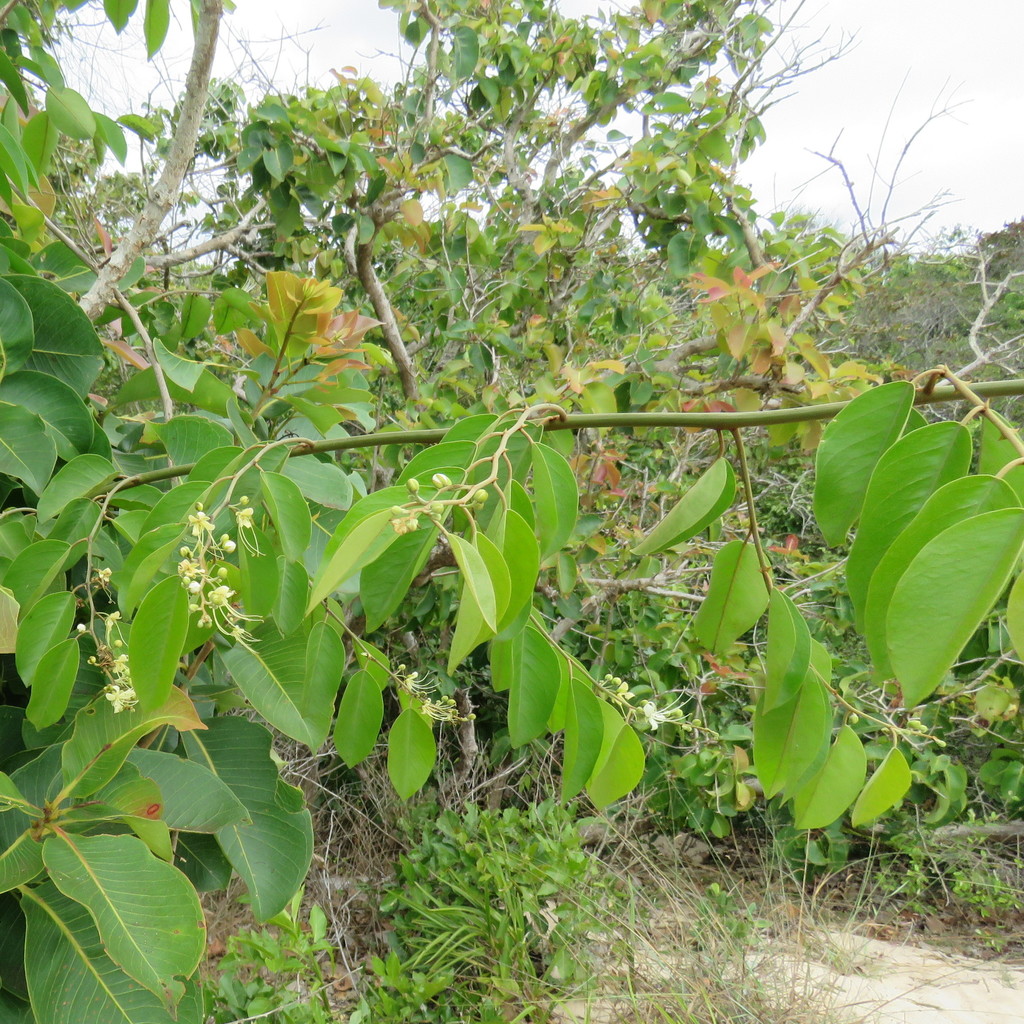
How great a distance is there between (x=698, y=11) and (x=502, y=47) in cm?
78

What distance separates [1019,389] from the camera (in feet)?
1.23

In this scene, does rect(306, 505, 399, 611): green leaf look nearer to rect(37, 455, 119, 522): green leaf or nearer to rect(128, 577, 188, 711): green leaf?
rect(128, 577, 188, 711): green leaf

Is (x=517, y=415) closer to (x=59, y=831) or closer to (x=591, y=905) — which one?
(x=59, y=831)

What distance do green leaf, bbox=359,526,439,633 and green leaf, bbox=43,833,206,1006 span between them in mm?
306

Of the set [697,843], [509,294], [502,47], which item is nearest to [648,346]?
[509,294]

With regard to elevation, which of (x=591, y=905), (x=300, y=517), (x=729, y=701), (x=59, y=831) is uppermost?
(x=300, y=517)

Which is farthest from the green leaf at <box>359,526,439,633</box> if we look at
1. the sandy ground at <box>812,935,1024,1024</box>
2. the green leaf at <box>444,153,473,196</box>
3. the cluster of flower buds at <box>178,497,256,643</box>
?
the sandy ground at <box>812,935,1024,1024</box>

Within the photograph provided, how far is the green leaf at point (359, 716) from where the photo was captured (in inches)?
28.2

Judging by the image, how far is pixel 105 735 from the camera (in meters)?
0.67

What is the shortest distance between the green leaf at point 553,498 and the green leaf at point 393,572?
9 cm

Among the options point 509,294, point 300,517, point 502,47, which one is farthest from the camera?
point 509,294

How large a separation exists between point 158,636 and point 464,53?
2.12 meters

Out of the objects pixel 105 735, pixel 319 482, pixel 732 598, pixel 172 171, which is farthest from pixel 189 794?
pixel 172 171

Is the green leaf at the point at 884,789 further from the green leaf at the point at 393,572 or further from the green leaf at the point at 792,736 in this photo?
the green leaf at the point at 393,572
